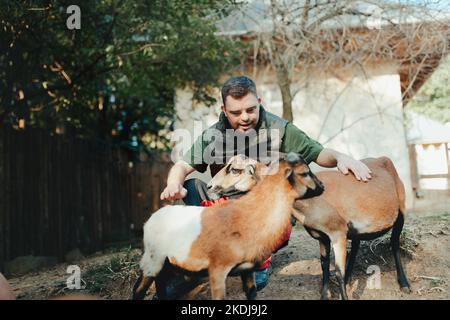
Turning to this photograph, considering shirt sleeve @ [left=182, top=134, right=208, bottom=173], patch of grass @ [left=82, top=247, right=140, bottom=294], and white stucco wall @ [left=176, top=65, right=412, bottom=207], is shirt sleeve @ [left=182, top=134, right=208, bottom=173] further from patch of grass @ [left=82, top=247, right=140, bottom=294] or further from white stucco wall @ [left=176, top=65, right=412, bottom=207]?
white stucco wall @ [left=176, top=65, right=412, bottom=207]

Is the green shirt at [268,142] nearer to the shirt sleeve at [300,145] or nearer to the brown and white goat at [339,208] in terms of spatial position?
the shirt sleeve at [300,145]

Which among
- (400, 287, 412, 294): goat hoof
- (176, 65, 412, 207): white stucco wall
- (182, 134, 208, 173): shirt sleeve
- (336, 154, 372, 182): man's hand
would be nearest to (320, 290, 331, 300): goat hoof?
(400, 287, 412, 294): goat hoof

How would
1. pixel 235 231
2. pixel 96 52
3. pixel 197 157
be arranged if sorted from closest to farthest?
pixel 235 231 < pixel 197 157 < pixel 96 52

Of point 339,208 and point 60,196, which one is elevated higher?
point 339,208

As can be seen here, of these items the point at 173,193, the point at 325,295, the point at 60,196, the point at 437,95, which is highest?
the point at 437,95

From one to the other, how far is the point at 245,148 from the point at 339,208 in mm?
561

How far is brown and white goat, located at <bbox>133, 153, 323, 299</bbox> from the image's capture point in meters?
1.64

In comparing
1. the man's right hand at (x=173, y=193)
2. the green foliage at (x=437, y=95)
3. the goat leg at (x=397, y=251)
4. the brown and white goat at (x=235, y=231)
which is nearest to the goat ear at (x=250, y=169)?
the brown and white goat at (x=235, y=231)

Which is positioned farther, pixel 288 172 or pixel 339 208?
pixel 339 208

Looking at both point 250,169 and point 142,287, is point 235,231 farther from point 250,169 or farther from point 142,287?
point 142,287

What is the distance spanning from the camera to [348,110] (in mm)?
6766

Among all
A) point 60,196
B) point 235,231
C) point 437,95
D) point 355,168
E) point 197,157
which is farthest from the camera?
point 60,196

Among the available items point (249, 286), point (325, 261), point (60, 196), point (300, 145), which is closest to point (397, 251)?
point (325, 261)
